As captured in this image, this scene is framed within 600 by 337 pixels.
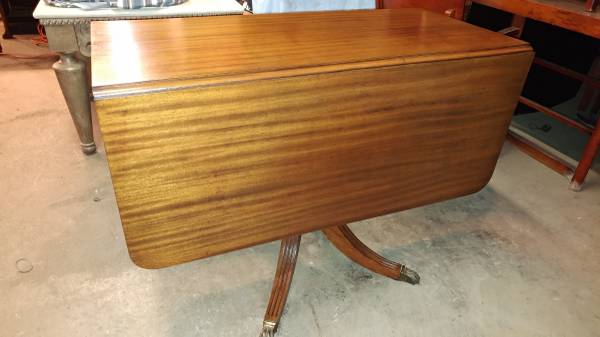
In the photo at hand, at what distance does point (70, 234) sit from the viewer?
1499mm

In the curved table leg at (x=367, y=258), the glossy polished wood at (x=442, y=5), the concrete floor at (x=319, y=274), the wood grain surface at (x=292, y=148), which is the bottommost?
the concrete floor at (x=319, y=274)

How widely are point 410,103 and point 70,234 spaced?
123 cm

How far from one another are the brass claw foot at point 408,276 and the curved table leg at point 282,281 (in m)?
0.36

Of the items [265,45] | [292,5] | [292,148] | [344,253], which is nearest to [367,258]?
[344,253]

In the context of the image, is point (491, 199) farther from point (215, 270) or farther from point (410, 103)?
point (215, 270)

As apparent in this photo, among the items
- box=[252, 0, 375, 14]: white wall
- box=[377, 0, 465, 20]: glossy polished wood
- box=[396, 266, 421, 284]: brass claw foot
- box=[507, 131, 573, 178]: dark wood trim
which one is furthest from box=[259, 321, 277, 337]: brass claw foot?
box=[507, 131, 573, 178]: dark wood trim

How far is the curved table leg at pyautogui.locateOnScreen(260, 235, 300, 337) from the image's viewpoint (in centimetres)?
121

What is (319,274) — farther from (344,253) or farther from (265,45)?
(265,45)

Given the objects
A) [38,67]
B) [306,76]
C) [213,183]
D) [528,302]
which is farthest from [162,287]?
[38,67]

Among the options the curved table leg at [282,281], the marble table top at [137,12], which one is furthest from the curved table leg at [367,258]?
the marble table top at [137,12]

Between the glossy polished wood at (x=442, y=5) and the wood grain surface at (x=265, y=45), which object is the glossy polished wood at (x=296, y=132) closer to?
the wood grain surface at (x=265, y=45)

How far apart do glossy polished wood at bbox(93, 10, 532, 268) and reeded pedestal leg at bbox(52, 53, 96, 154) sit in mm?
727

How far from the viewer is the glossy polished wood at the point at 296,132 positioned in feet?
2.64

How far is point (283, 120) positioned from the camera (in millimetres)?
878
